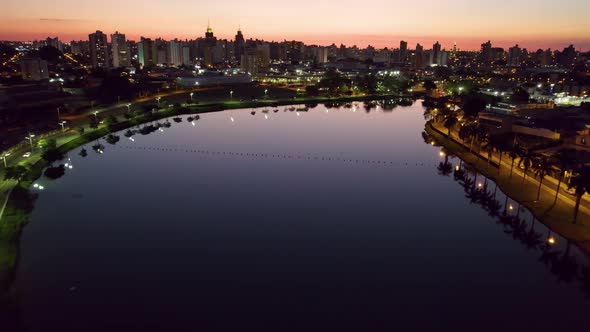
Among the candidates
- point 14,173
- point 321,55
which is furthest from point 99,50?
point 14,173

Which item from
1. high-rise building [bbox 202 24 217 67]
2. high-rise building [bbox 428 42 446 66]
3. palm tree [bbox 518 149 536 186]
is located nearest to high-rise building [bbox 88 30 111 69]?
high-rise building [bbox 202 24 217 67]

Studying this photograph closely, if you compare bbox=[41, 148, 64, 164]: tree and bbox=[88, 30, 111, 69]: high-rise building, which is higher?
bbox=[88, 30, 111, 69]: high-rise building

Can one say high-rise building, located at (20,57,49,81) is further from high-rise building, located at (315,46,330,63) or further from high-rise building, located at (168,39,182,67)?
high-rise building, located at (315,46,330,63)

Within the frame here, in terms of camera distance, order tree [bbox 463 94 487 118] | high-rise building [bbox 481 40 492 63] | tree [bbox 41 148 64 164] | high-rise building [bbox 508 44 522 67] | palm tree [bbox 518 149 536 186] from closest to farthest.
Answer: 1. palm tree [bbox 518 149 536 186]
2. tree [bbox 41 148 64 164]
3. tree [bbox 463 94 487 118]
4. high-rise building [bbox 508 44 522 67]
5. high-rise building [bbox 481 40 492 63]

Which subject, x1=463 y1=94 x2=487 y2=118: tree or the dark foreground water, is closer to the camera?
the dark foreground water

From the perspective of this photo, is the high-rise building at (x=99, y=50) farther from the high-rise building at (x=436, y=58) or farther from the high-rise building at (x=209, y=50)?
the high-rise building at (x=436, y=58)

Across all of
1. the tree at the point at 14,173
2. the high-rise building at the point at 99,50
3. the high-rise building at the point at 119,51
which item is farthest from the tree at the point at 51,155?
the high-rise building at the point at 119,51

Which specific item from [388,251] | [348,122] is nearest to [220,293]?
[388,251]

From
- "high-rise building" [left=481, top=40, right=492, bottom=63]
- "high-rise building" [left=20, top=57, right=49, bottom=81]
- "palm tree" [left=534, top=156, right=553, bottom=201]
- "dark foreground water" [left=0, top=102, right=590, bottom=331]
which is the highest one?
"high-rise building" [left=481, top=40, right=492, bottom=63]
